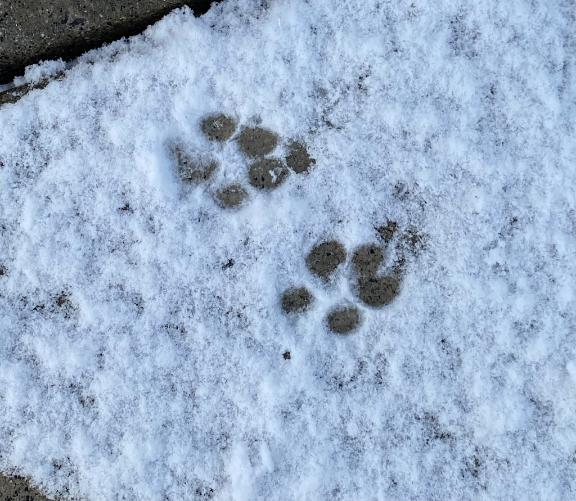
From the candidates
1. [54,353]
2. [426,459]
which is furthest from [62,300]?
[426,459]

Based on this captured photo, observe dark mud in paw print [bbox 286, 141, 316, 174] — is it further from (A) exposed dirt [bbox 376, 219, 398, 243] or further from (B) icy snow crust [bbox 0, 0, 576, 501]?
(A) exposed dirt [bbox 376, 219, 398, 243]

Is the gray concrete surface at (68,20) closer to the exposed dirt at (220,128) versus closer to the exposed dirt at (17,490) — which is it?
the exposed dirt at (220,128)

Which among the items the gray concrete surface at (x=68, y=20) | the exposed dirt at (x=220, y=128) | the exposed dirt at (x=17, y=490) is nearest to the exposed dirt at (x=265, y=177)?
the exposed dirt at (x=220, y=128)

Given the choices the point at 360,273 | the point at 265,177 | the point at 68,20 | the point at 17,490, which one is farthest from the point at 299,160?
the point at 17,490

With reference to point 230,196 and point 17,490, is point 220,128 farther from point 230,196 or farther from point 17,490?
point 17,490

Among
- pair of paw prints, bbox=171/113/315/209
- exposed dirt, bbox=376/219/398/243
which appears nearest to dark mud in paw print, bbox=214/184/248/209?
pair of paw prints, bbox=171/113/315/209
